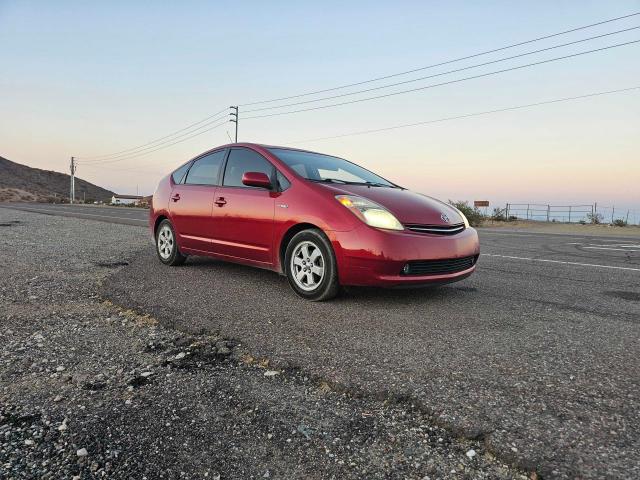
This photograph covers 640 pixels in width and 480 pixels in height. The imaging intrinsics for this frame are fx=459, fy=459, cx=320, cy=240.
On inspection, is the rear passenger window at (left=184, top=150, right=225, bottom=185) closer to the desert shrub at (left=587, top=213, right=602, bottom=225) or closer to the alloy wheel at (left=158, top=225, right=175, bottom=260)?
the alloy wheel at (left=158, top=225, right=175, bottom=260)

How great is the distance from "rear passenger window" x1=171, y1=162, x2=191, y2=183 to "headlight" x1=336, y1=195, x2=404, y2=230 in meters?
2.83

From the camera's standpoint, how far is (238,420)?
2.02 meters

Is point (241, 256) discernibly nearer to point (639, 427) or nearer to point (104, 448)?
point (104, 448)

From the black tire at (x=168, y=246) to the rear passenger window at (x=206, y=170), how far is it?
0.70 m

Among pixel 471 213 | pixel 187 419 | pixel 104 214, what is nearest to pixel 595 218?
pixel 471 213

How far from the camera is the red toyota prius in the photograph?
12.9 ft

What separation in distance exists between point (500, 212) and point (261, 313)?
3167 cm

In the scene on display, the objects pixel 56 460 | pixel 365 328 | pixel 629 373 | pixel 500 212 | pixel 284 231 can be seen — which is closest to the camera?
pixel 56 460

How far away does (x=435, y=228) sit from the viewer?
4.21m

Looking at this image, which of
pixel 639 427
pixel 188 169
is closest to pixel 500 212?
pixel 188 169

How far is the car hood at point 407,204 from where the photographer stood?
4129 millimetres

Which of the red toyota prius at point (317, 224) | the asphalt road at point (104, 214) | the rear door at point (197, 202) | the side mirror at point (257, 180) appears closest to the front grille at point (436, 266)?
the red toyota prius at point (317, 224)

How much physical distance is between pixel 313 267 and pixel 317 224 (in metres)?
0.41

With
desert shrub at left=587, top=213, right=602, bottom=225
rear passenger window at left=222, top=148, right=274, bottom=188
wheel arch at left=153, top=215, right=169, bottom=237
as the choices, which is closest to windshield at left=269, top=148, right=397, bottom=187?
rear passenger window at left=222, top=148, right=274, bottom=188
